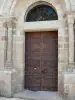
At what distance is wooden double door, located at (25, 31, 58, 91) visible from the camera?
6766 millimetres

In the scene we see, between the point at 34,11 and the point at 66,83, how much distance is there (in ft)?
8.89

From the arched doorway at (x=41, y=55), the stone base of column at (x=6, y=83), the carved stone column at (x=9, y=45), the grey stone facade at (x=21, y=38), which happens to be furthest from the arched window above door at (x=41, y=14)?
the stone base of column at (x=6, y=83)

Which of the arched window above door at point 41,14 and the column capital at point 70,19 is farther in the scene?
the arched window above door at point 41,14

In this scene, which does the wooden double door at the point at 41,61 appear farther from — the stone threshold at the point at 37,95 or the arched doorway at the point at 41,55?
the stone threshold at the point at 37,95

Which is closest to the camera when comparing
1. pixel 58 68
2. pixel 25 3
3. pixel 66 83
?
pixel 66 83

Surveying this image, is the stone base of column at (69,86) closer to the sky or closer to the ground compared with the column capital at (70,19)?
closer to the ground

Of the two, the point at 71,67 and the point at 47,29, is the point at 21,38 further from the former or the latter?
the point at 71,67

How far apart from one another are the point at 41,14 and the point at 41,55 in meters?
1.39

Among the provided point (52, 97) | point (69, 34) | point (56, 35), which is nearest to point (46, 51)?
point (56, 35)

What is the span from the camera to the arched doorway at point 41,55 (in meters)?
6.77

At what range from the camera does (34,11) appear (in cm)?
708

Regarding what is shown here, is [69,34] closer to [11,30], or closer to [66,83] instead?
[66,83]

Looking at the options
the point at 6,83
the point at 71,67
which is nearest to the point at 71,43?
the point at 71,67

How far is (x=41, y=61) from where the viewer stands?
6848 mm
